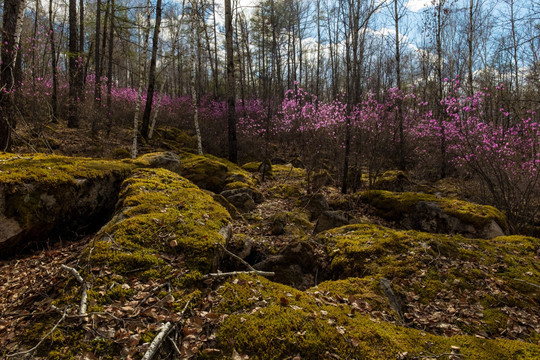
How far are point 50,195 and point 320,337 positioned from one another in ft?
13.6

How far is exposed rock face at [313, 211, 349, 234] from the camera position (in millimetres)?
5563

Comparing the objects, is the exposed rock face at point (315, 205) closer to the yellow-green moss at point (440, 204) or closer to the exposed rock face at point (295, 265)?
the yellow-green moss at point (440, 204)

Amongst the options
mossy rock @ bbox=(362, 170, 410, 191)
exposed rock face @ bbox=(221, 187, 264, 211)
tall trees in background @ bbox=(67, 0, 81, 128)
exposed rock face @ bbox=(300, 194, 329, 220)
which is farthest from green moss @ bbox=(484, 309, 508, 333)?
tall trees in background @ bbox=(67, 0, 81, 128)

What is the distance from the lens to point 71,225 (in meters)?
4.24

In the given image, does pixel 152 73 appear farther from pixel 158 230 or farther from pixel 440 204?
pixel 440 204

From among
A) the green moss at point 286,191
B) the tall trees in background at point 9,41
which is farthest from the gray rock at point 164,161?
the green moss at point 286,191

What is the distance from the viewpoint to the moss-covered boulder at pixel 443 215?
5.30 m

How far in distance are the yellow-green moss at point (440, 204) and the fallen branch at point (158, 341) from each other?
5.80 meters

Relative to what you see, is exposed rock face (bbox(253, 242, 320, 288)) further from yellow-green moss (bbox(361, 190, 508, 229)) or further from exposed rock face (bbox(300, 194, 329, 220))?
yellow-green moss (bbox(361, 190, 508, 229))

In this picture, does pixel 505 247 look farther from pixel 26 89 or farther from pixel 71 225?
pixel 26 89

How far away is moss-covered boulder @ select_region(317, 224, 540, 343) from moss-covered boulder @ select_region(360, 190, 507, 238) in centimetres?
96

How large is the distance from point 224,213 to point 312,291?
179cm

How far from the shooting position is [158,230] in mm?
3088

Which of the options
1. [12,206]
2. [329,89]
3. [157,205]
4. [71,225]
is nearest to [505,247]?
[157,205]
